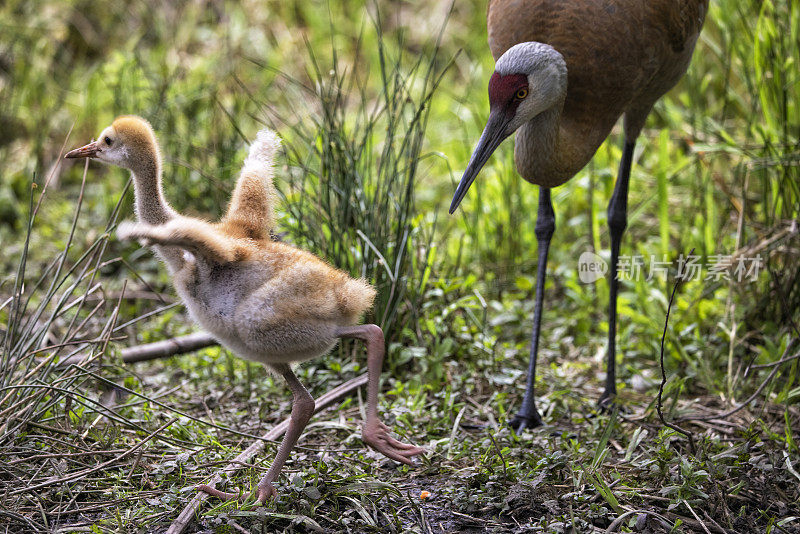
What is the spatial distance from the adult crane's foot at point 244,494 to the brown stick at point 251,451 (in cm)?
3

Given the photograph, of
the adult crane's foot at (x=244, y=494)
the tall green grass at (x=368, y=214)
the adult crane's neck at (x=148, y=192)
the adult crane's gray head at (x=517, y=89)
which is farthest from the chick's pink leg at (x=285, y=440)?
the adult crane's gray head at (x=517, y=89)

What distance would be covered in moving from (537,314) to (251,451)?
1413 millimetres

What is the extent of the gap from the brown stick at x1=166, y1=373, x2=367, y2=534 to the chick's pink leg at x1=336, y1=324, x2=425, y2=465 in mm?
484

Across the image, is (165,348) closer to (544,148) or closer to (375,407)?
(375,407)

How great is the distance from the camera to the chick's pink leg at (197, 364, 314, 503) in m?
2.64

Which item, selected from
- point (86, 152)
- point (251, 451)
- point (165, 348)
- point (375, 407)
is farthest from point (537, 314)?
point (86, 152)

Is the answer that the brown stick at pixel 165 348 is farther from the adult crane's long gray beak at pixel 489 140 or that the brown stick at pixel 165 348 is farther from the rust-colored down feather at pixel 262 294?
the adult crane's long gray beak at pixel 489 140

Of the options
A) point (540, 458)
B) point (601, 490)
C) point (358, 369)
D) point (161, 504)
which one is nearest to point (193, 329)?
point (358, 369)

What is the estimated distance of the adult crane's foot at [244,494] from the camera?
2625 mm

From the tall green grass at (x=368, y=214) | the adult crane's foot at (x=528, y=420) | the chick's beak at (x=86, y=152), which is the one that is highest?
the chick's beak at (x=86, y=152)

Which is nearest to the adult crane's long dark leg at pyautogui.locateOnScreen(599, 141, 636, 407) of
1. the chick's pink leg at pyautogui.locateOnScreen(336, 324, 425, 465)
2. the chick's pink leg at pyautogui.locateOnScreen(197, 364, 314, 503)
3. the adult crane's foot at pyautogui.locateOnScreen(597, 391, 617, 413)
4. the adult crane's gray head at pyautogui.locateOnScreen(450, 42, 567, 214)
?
the adult crane's foot at pyautogui.locateOnScreen(597, 391, 617, 413)

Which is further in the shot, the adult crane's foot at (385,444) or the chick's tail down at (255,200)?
the chick's tail down at (255,200)

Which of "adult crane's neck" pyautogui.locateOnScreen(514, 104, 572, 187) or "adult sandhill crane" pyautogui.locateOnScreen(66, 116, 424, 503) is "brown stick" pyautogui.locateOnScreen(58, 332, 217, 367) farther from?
"adult crane's neck" pyautogui.locateOnScreen(514, 104, 572, 187)

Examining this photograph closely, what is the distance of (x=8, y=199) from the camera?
5.50 meters
